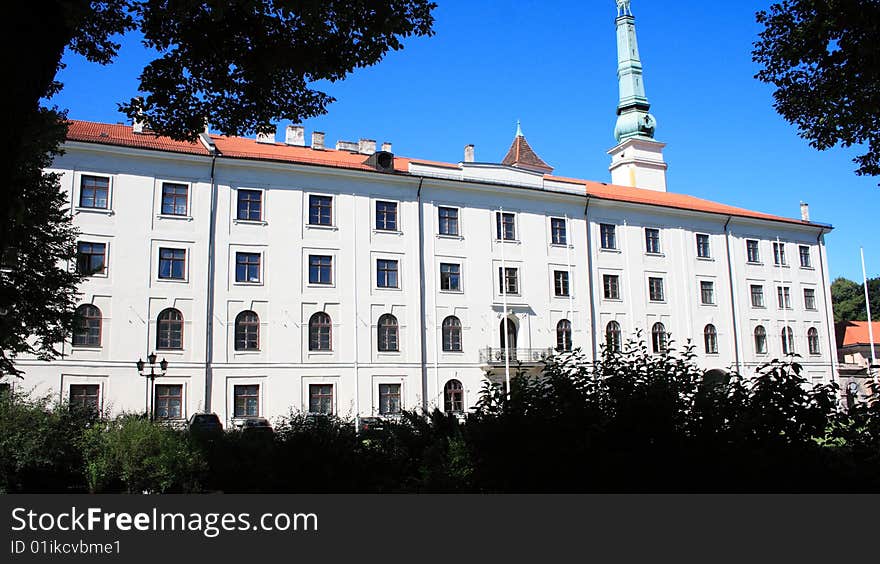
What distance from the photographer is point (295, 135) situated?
40.5 metres

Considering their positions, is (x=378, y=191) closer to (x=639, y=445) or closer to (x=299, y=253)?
(x=299, y=253)

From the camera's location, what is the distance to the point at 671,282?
44.7 m

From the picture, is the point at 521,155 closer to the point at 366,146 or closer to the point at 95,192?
the point at 366,146

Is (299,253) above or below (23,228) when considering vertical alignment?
above

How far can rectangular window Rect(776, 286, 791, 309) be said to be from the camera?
1886 inches

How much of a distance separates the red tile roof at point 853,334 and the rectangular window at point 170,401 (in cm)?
4812

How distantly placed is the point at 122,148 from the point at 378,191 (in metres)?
12.3

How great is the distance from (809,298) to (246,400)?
37681 millimetres

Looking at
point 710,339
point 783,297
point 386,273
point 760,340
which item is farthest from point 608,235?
point 386,273

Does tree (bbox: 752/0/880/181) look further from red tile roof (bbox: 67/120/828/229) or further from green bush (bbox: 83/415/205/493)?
red tile roof (bbox: 67/120/828/229)

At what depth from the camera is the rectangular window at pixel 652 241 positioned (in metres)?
44.7

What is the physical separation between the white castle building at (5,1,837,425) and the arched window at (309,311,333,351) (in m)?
0.07

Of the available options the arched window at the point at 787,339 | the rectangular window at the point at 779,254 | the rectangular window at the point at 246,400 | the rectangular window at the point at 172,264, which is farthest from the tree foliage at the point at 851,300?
the rectangular window at the point at 172,264
